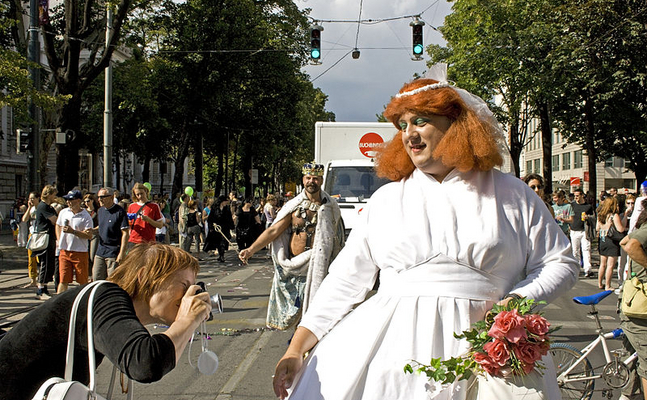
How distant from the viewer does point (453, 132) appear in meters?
2.26

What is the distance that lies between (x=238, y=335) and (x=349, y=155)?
6.66 meters

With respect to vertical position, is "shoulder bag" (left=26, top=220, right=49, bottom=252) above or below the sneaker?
above

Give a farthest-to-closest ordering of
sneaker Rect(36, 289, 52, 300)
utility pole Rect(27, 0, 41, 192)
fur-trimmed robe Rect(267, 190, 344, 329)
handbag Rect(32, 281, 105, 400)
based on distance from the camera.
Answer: utility pole Rect(27, 0, 41, 192), sneaker Rect(36, 289, 52, 300), fur-trimmed robe Rect(267, 190, 344, 329), handbag Rect(32, 281, 105, 400)

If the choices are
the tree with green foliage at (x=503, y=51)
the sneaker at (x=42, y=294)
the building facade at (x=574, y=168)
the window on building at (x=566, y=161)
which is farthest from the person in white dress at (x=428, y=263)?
the window on building at (x=566, y=161)

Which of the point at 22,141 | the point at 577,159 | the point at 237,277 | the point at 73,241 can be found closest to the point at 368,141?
the point at 237,277

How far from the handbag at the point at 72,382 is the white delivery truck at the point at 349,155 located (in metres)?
10.2

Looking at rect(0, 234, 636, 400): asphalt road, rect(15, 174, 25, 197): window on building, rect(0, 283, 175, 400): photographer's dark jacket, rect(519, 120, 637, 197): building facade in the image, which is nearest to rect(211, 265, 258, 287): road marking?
rect(0, 234, 636, 400): asphalt road

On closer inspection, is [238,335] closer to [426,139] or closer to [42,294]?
[42,294]

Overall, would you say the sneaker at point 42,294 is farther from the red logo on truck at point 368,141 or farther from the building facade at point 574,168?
the building facade at point 574,168

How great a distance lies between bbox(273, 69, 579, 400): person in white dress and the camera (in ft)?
6.70

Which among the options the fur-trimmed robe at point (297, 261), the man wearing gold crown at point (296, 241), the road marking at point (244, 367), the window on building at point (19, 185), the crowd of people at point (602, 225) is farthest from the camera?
the window on building at point (19, 185)

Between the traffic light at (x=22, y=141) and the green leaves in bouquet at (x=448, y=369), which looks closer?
the green leaves in bouquet at (x=448, y=369)

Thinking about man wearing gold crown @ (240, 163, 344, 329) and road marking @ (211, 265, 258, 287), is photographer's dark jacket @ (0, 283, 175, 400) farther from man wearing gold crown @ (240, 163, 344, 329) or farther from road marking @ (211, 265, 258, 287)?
road marking @ (211, 265, 258, 287)

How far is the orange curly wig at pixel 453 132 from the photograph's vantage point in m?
2.21
